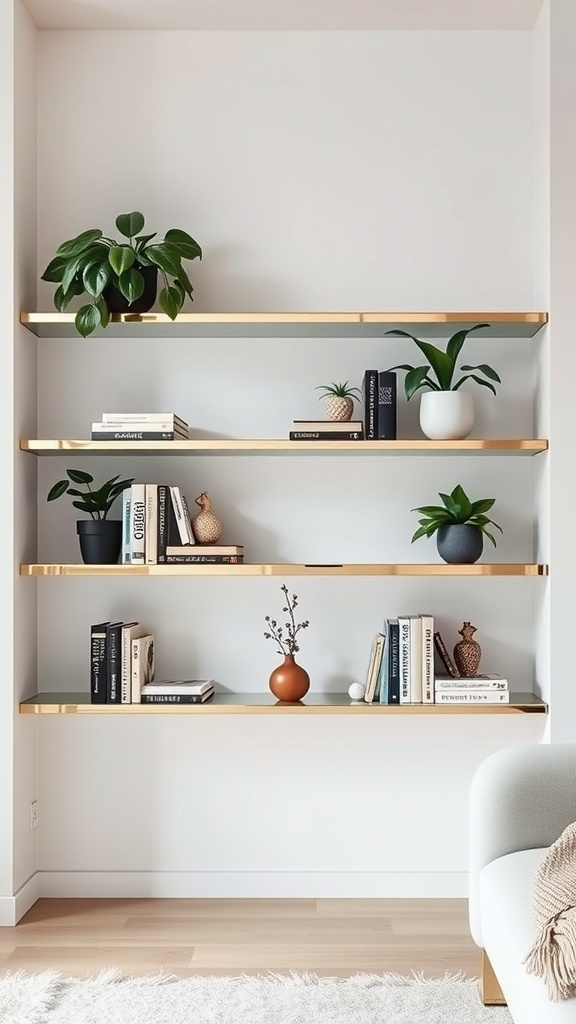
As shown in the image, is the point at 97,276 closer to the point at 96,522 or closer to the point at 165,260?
the point at 165,260

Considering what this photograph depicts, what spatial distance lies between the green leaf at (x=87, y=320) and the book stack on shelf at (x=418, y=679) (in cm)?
124

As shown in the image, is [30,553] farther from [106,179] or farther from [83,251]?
[106,179]

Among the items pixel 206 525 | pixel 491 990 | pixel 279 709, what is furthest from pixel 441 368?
pixel 491 990

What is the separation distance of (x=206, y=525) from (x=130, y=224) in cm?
93

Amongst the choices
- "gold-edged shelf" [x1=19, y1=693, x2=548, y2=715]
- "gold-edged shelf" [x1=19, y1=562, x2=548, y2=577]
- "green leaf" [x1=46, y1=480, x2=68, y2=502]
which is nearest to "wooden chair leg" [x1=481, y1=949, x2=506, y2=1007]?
"gold-edged shelf" [x1=19, y1=693, x2=548, y2=715]

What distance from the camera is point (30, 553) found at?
317 centimetres

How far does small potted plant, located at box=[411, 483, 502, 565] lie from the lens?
2.98 m

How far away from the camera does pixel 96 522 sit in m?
3.02

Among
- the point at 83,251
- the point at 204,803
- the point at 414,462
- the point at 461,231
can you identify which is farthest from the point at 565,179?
the point at 204,803

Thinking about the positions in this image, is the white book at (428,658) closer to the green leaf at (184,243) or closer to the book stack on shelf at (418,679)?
the book stack on shelf at (418,679)

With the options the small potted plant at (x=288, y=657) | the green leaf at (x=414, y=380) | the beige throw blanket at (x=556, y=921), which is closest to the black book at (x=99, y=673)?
the small potted plant at (x=288, y=657)

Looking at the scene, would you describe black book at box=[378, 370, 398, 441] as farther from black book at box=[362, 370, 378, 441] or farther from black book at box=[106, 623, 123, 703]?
black book at box=[106, 623, 123, 703]

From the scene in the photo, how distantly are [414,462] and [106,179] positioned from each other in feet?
4.41

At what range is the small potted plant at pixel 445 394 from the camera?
9.83ft
